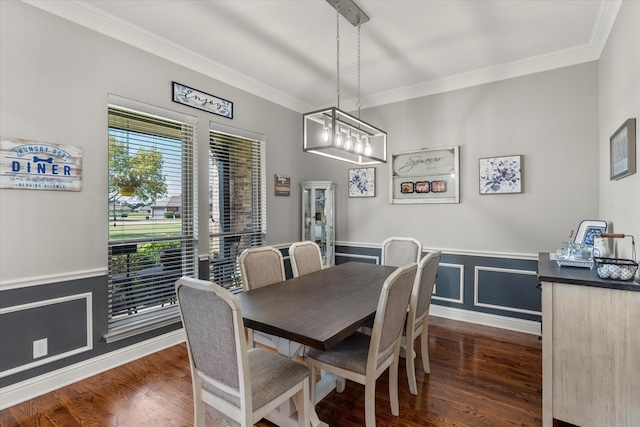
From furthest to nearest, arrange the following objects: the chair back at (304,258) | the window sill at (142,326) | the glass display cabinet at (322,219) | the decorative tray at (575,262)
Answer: the glass display cabinet at (322,219), the chair back at (304,258), the window sill at (142,326), the decorative tray at (575,262)

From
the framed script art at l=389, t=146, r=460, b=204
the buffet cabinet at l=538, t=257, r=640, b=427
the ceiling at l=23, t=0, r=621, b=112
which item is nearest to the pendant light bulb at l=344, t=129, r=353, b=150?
the ceiling at l=23, t=0, r=621, b=112

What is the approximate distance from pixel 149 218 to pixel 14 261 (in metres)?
0.95

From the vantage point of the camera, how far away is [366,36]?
2770 mm

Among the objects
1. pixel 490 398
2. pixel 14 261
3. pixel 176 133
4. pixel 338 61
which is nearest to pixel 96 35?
pixel 176 133

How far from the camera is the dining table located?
1544 millimetres

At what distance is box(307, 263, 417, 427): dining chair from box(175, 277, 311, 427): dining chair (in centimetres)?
22

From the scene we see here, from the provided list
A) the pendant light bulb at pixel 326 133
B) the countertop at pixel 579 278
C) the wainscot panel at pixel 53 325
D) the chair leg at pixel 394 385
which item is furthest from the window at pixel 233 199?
the countertop at pixel 579 278

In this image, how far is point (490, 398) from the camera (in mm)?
2152

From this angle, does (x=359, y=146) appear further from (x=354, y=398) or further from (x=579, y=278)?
(x=354, y=398)

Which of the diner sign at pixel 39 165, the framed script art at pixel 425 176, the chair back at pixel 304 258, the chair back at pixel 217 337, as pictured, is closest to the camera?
the chair back at pixel 217 337

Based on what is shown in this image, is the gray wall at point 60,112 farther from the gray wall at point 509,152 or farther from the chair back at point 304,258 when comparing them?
the gray wall at point 509,152

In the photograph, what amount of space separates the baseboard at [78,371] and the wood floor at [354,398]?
5cm

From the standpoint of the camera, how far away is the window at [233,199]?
3465mm

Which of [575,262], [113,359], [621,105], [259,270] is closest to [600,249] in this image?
[575,262]
